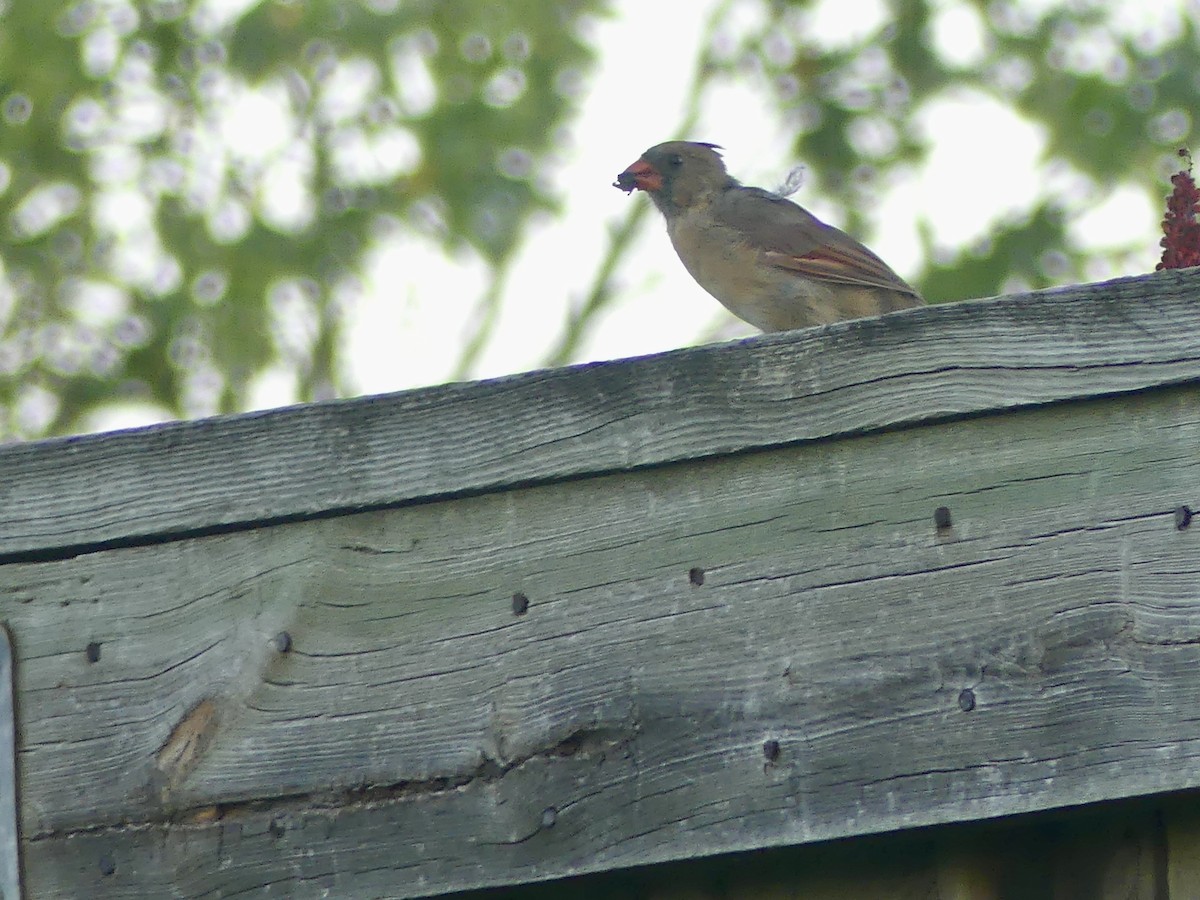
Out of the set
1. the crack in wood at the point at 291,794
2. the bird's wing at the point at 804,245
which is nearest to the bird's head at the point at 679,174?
the bird's wing at the point at 804,245

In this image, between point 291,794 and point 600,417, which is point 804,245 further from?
point 291,794

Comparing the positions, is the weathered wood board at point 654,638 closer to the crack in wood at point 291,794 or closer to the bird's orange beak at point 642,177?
the crack in wood at point 291,794

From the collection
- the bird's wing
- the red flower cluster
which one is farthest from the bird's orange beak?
the red flower cluster

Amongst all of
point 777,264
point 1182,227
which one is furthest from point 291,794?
point 777,264

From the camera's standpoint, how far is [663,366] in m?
2.20

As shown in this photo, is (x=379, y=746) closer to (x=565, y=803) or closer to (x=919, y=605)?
(x=565, y=803)

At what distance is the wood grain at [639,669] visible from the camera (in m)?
2.02

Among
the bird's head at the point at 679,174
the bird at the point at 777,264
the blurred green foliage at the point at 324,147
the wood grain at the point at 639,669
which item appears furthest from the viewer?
the blurred green foliage at the point at 324,147

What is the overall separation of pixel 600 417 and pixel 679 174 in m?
4.23

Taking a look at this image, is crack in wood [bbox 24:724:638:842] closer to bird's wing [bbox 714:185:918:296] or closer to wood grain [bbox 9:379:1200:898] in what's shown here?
wood grain [bbox 9:379:1200:898]

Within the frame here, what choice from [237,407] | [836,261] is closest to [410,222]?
[237,407]

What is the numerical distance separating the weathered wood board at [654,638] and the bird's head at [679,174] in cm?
392

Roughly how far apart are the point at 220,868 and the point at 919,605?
0.87m

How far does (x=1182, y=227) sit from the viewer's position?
101 inches
